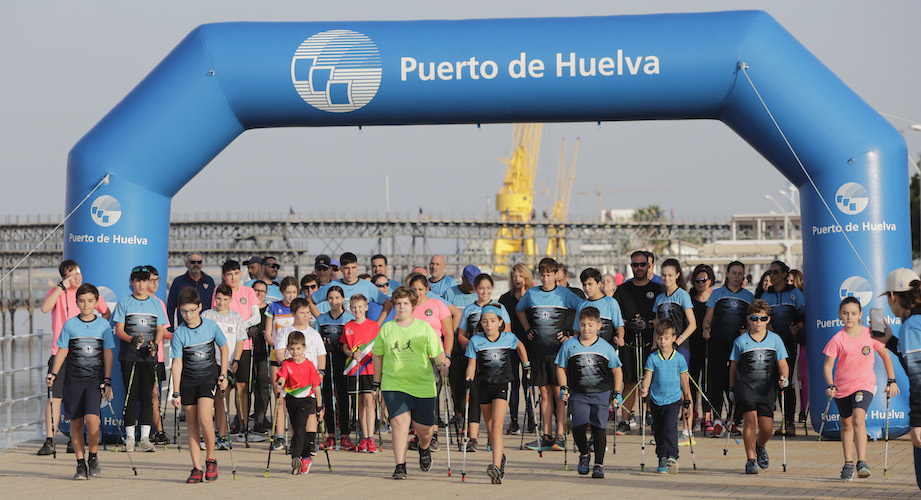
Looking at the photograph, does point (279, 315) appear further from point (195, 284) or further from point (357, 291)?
point (195, 284)

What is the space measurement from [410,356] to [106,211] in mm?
4254

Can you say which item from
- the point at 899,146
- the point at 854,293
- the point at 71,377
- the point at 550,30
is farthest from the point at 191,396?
the point at 899,146

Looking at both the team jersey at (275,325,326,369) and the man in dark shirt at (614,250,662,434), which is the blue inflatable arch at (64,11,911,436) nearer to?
the man in dark shirt at (614,250,662,434)

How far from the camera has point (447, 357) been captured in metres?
9.75

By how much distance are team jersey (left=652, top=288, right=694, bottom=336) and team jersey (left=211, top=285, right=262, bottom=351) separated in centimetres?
432

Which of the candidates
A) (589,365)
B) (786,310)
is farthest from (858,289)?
(589,365)

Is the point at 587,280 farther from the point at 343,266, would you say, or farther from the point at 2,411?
the point at 2,411

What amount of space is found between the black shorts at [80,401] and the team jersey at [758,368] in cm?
557

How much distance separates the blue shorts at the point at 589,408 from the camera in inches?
371


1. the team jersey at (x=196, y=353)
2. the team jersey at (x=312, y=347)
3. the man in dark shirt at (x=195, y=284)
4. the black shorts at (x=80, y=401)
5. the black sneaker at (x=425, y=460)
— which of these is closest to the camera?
the team jersey at (x=196, y=353)

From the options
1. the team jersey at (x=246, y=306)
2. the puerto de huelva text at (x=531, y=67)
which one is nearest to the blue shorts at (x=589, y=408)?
the puerto de huelva text at (x=531, y=67)

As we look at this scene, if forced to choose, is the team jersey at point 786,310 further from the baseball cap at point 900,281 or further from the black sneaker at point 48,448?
the black sneaker at point 48,448

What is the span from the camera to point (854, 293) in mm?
11203

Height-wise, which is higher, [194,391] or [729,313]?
[729,313]
